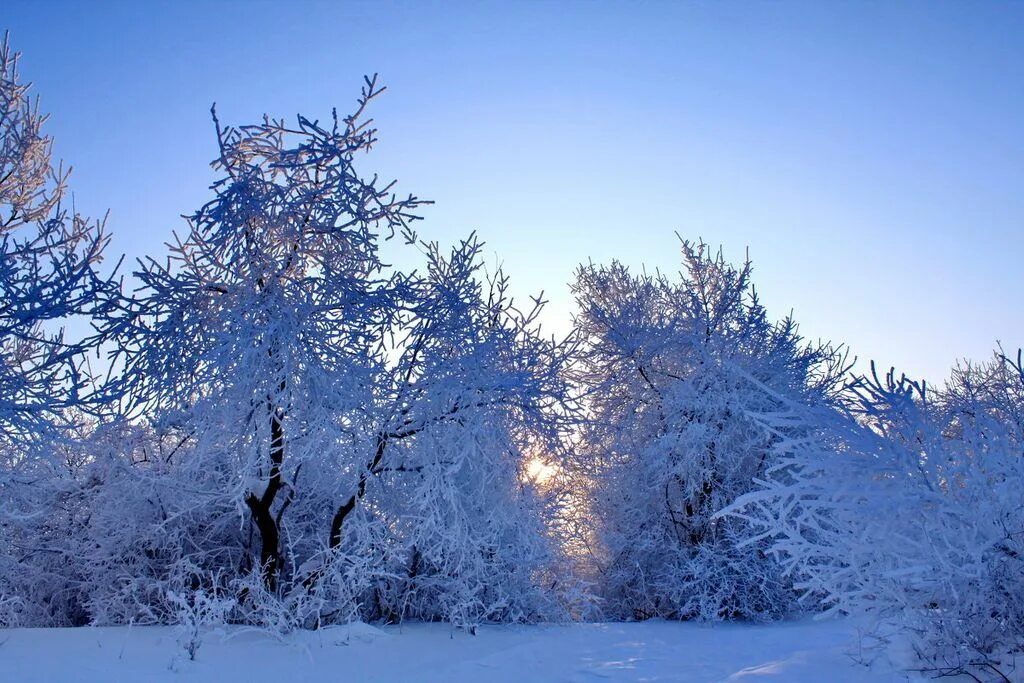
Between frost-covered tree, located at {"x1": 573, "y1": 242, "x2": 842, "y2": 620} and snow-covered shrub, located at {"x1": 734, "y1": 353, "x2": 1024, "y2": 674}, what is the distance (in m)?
6.91

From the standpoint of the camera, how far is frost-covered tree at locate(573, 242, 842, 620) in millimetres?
11664

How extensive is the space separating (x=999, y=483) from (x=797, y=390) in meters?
9.21

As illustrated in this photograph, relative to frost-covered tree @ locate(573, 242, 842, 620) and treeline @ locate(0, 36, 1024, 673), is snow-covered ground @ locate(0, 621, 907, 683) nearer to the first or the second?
treeline @ locate(0, 36, 1024, 673)

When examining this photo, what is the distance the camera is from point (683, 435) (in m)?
12.0

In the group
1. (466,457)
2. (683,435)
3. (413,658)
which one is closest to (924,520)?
(413,658)

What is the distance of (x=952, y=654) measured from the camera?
417 centimetres

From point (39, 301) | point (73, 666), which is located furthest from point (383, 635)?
point (39, 301)

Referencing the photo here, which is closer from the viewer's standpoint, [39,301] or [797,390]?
[39,301]

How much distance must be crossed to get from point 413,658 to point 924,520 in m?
4.44

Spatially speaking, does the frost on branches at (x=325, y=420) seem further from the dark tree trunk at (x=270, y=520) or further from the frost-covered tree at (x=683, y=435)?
the frost-covered tree at (x=683, y=435)

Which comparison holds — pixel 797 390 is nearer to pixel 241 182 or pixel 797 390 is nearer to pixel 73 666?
pixel 241 182

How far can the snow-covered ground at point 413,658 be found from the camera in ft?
16.2

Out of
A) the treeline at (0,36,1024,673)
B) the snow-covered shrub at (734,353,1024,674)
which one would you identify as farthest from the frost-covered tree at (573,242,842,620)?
the snow-covered shrub at (734,353,1024,674)

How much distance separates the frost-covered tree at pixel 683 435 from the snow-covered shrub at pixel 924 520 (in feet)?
22.7
